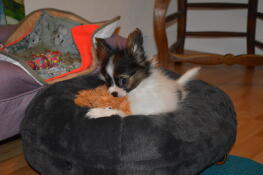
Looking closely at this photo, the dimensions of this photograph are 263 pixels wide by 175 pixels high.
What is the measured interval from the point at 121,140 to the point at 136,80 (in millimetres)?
482

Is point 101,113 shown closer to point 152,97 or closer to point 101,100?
point 101,100

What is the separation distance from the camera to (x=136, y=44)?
6.45ft

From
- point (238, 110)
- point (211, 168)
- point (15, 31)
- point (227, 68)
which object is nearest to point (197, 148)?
point (211, 168)

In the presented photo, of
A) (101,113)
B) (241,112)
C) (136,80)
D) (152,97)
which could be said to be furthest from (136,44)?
(241,112)

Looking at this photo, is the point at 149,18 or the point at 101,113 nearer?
the point at 101,113

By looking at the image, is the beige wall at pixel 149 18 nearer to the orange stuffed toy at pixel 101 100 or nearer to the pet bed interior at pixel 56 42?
the pet bed interior at pixel 56 42

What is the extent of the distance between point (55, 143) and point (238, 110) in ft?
6.68

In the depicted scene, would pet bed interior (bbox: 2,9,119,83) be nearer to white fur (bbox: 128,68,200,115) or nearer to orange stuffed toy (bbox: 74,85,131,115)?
orange stuffed toy (bbox: 74,85,131,115)

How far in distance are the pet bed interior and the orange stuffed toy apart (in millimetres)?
620

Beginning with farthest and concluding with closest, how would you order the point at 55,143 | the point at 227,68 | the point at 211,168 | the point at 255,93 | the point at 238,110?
the point at 227,68 → the point at 255,93 → the point at 238,110 → the point at 211,168 → the point at 55,143

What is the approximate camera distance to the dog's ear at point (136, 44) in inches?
75.5

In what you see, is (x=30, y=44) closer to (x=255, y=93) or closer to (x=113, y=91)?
(x=113, y=91)

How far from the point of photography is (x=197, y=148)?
1.74 meters

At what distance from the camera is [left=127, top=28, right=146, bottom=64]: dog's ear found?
1.92m
